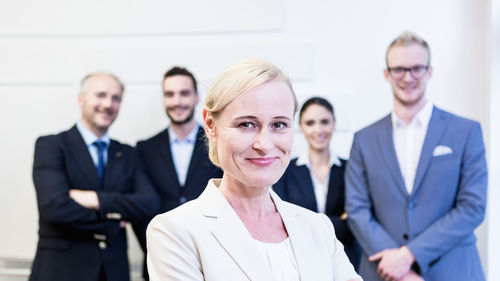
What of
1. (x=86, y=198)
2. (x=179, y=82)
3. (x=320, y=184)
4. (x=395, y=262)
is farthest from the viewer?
(x=179, y=82)

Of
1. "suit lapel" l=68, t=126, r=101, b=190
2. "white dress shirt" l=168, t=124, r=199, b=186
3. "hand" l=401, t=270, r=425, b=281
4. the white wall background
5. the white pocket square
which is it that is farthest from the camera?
the white wall background

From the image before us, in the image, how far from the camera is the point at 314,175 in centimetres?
352

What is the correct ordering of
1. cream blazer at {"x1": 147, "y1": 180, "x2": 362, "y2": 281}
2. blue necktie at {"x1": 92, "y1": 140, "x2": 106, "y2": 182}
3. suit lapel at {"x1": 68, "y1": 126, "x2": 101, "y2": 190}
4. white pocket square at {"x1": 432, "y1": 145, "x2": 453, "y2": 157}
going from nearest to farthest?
cream blazer at {"x1": 147, "y1": 180, "x2": 362, "y2": 281} → white pocket square at {"x1": 432, "y1": 145, "x2": 453, "y2": 157} → suit lapel at {"x1": 68, "y1": 126, "x2": 101, "y2": 190} → blue necktie at {"x1": 92, "y1": 140, "x2": 106, "y2": 182}

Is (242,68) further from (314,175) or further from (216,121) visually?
(314,175)

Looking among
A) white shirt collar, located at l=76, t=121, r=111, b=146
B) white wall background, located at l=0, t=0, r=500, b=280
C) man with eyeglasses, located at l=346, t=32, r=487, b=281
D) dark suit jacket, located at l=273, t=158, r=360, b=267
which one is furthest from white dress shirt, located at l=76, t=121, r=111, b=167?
man with eyeglasses, located at l=346, t=32, r=487, b=281

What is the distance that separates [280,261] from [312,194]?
187 centimetres

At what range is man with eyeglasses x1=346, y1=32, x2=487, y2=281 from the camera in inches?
119

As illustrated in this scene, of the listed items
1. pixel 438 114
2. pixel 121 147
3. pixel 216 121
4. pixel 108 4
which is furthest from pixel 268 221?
pixel 108 4

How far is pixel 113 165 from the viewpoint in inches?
142

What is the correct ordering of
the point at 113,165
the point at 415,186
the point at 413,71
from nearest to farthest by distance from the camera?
the point at 415,186 → the point at 413,71 → the point at 113,165

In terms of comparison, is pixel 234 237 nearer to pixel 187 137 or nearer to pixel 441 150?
pixel 441 150

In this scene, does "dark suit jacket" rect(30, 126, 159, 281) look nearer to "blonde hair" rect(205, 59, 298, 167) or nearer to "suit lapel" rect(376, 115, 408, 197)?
"suit lapel" rect(376, 115, 408, 197)

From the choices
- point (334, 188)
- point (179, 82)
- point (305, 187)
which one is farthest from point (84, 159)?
point (334, 188)

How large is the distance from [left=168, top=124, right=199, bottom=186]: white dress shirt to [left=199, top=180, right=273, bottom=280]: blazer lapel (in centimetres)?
224
